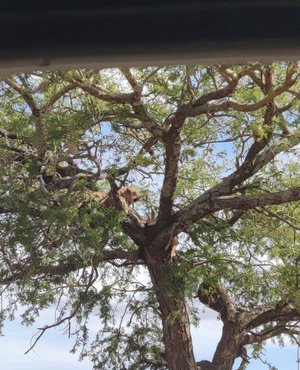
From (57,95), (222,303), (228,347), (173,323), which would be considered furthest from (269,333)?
(57,95)

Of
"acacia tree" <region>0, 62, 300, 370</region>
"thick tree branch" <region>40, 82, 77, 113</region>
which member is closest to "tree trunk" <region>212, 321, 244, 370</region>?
"acacia tree" <region>0, 62, 300, 370</region>

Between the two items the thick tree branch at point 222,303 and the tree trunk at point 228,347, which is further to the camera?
the thick tree branch at point 222,303

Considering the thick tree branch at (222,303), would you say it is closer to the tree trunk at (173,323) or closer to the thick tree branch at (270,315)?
the thick tree branch at (270,315)

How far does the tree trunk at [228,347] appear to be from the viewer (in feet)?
33.6

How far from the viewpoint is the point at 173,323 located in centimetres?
941

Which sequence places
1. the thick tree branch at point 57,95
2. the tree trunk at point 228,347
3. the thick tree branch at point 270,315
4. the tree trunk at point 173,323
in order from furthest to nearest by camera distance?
the tree trunk at point 228,347 → the thick tree branch at point 270,315 → the tree trunk at point 173,323 → the thick tree branch at point 57,95

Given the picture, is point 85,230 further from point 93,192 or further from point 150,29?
point 150,29

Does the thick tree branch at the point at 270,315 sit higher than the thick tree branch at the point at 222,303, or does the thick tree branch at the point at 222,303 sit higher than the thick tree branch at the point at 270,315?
the thick tree branch at the point at 222,303

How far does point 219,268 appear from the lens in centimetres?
915

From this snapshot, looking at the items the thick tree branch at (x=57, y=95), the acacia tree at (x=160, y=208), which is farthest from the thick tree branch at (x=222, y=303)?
the thick tree branch at (x=57, y=95)

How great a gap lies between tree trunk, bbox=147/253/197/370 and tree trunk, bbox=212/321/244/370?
89cm

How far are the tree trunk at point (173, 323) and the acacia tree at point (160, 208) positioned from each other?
0.02 m

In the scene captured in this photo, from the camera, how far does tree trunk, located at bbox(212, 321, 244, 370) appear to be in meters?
10.2

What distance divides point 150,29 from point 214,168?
29.8 feet
